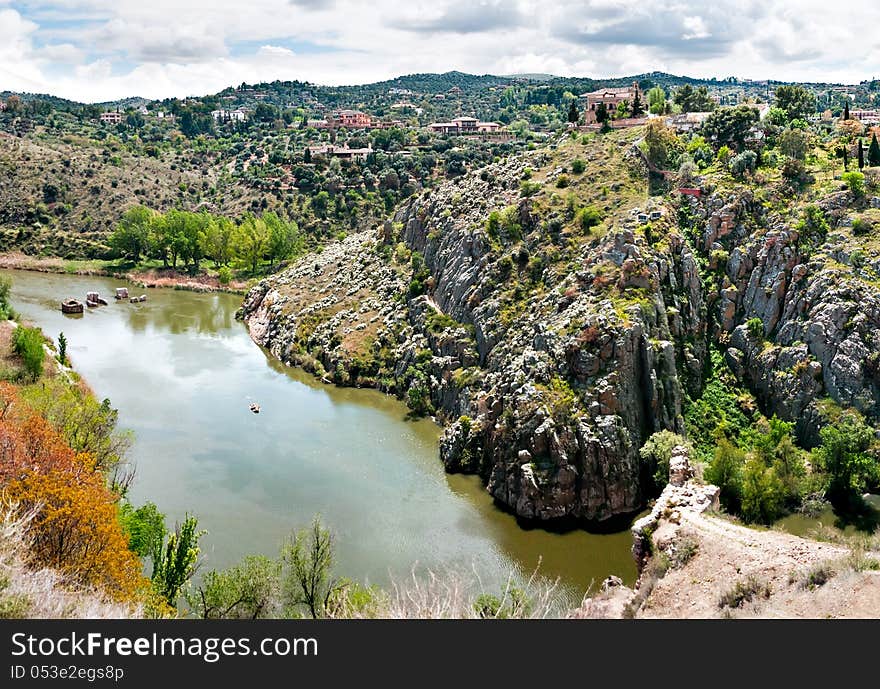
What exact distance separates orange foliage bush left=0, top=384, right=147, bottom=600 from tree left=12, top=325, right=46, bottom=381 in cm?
2564

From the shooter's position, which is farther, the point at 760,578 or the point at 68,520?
the point at 68,520

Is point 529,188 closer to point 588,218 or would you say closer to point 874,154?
point 588,218

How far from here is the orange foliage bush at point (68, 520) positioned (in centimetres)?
2944

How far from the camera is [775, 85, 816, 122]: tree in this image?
73.4 m

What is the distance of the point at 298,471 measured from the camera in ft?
164

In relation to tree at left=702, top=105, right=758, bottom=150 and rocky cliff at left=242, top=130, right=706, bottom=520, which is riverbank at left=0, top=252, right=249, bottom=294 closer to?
rocky cliff at left=242, top=130, right=706, bottom=520

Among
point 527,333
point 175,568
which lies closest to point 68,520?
point 175,568

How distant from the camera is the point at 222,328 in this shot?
87.4 metres

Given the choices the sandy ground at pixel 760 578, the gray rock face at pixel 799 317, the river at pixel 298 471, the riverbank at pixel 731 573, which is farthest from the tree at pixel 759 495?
the gray rock face at pixel 799 317

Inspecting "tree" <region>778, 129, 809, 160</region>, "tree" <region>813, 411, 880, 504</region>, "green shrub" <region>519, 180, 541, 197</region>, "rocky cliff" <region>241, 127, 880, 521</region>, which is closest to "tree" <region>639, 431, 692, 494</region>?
"rocky cliff" <region>241, 127, 880, 521</region>

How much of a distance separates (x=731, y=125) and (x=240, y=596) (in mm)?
56355

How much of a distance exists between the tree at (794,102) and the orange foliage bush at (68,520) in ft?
223

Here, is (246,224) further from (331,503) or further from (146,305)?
(331,503)

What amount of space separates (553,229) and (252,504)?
31.3 m
